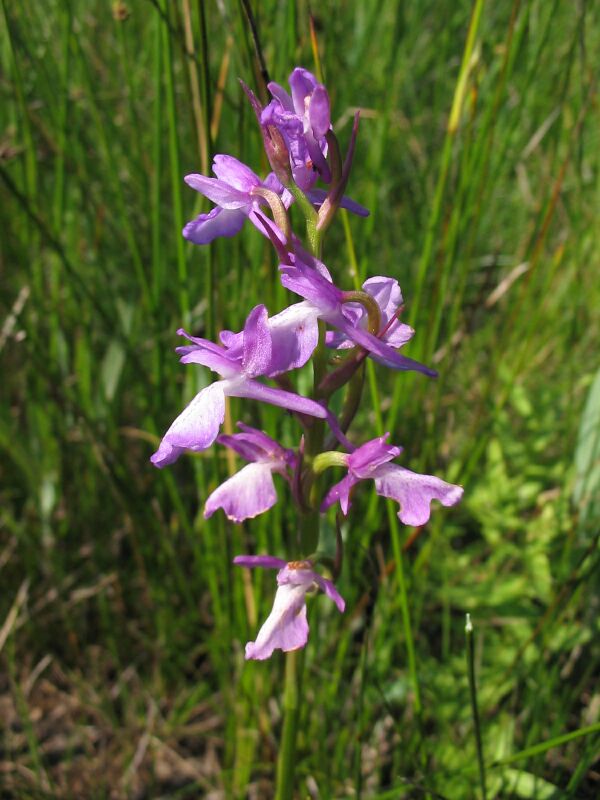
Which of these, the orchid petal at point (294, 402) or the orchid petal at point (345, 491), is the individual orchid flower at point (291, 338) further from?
the orchid petal at point (345, 491)

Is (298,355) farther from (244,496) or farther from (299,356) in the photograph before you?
(244,496)

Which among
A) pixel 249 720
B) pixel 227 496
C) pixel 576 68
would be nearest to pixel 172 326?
pixel 249 720

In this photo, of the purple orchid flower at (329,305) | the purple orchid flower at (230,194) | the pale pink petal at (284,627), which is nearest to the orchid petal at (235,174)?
the purple orchid flower at (230,194)

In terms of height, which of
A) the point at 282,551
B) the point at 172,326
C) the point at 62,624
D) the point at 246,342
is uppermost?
the point at 246,342

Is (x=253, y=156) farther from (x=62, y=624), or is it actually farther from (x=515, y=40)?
(x=62, y=624)

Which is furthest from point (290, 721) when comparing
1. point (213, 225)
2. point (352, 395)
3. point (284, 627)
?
point (213, 225)

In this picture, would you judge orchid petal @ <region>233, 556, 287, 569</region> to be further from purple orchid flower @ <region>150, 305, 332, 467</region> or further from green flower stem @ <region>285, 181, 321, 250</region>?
green flower stem @ <region>285, 181, 321, 250</region>
